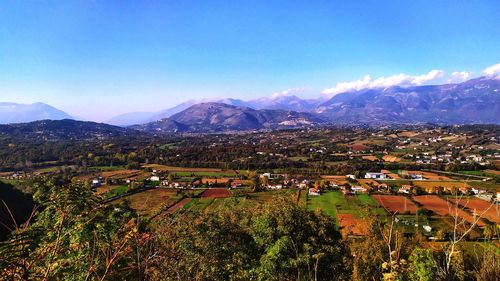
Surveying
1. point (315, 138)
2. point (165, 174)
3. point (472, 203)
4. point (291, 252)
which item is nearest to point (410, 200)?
point (472, 203)

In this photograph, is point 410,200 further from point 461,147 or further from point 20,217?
point 461,147

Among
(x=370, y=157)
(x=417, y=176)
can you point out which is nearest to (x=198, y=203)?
(x=417, y=176)

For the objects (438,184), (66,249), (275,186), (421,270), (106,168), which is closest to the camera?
(66,249)

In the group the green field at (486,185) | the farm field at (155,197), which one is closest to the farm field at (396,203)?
the green field at (486,185)

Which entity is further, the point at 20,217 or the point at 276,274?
the point at 20,217

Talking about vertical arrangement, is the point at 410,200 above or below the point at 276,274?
below

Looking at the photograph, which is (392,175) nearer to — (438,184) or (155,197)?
(438,184)

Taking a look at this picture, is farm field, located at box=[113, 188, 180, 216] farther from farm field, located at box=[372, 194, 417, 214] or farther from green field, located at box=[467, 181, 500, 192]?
green field, located at box=[467, 181, 500, 192]

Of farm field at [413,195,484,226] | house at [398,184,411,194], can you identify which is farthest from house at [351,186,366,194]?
farm field at [413,195,484,226]

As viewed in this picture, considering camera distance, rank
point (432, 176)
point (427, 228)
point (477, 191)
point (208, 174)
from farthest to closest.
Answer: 1. point (208, 174)
2. point (432, 176)
3. point (477, 191)
4. point (427, 228)
